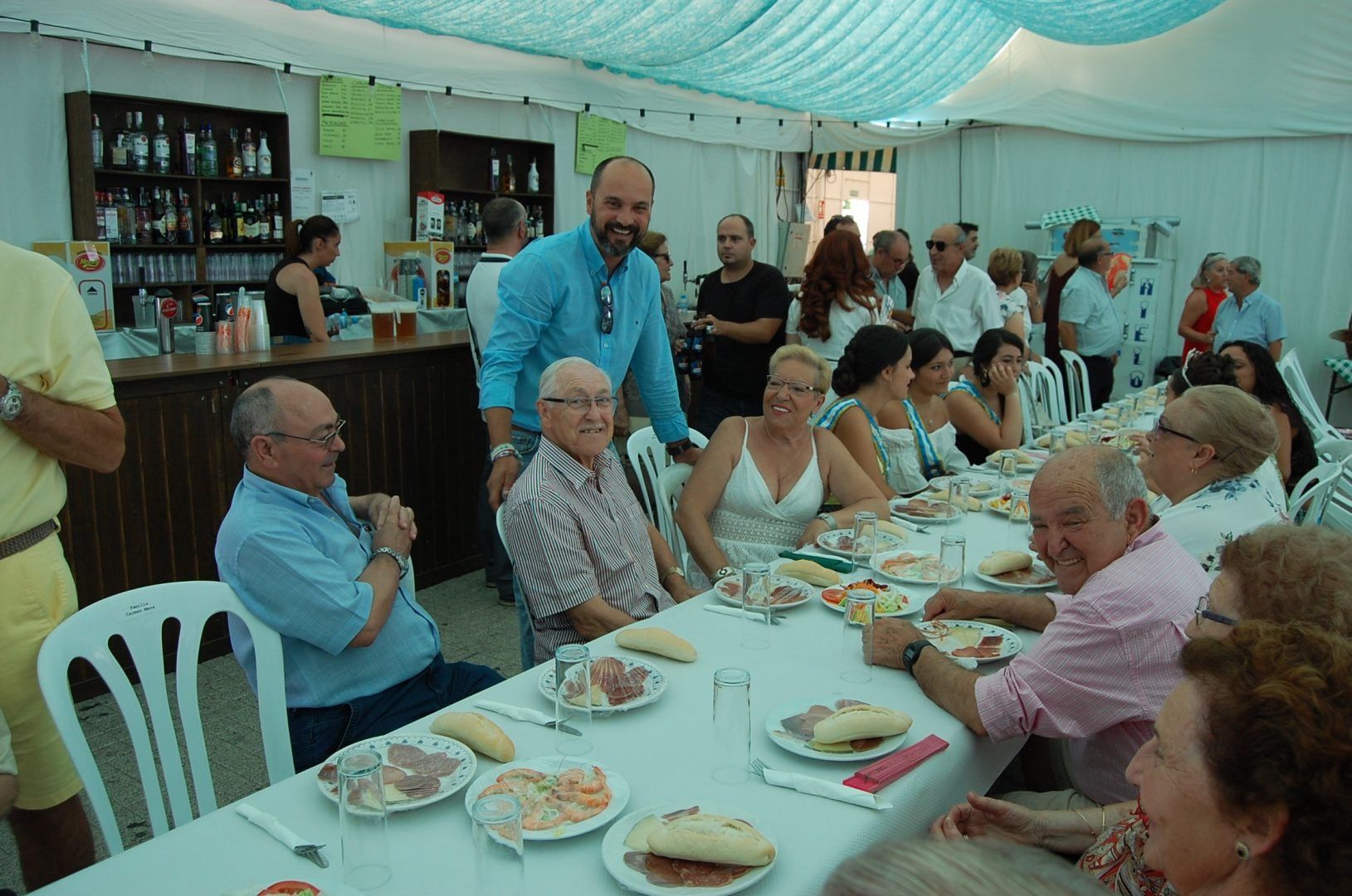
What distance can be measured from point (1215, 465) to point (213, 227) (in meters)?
6.05

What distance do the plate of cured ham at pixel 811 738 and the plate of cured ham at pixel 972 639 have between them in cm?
40

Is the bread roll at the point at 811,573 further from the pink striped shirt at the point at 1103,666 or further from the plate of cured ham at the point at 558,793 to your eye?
the plate of cured ham at the point at 558,793

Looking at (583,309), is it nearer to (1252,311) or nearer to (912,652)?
(912,652)

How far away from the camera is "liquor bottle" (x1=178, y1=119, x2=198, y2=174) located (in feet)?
20.6

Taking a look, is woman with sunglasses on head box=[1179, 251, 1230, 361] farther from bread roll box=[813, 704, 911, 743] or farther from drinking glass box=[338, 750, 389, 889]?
drinking glass box=[338, 750, 389, 889]

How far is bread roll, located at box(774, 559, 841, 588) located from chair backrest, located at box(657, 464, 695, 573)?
36.6 inches

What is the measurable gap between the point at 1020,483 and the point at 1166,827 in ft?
9.29

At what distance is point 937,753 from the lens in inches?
69.3

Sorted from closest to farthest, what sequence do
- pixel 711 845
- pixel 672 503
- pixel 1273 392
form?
1. pixel 711 845
2. pixel 672 503
3. pixel 1273 392

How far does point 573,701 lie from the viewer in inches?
69.6

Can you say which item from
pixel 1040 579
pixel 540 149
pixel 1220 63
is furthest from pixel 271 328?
pixel 1220 63

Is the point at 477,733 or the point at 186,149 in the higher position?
the point at 186,149

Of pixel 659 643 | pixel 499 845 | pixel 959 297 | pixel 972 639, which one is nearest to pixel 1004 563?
pixel 972 639

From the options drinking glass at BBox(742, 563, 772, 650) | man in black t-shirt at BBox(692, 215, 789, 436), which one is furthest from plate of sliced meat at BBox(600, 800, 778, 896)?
man in black t-shirt at BBox(692, 215, 789, 436)
